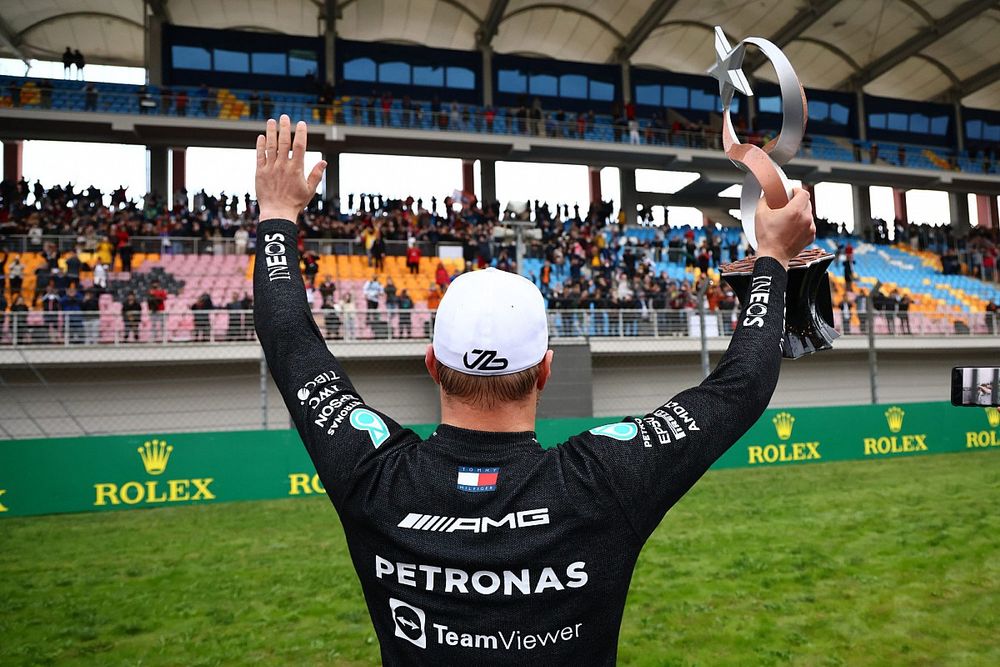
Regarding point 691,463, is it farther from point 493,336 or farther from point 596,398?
point 596,398

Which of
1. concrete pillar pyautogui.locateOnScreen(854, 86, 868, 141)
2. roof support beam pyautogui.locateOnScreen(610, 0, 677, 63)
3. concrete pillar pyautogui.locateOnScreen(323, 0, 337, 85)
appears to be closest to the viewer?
roof support beam pyautogui.locateOnScreen(610, 0, 677, 63)

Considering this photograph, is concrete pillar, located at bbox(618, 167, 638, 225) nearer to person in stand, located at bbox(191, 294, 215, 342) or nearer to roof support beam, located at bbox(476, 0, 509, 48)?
roof support beam, located at bbox(476, 0, 509, 48)

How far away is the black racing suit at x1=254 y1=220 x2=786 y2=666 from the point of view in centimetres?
158

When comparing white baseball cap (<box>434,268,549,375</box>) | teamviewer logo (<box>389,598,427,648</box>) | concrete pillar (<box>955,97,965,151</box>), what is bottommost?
teamviewer logo (<box>389,598,427,648</box>)

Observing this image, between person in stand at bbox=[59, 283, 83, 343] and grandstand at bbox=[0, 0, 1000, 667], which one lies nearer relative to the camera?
grandstand at bbox=[0, 0, 1000, 667]

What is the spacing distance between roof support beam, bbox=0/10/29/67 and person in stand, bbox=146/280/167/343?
16.8 meters

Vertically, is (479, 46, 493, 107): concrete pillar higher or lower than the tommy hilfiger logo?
higher

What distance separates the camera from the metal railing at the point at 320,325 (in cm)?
1745

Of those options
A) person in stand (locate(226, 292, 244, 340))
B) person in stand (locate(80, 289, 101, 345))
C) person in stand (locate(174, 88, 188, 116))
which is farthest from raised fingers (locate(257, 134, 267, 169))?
person in stand (locate(174, 88, 188, 116))

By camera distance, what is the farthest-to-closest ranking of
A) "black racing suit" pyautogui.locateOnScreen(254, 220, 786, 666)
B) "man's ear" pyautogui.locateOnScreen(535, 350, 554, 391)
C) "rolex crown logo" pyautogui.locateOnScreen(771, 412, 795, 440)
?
"rolex crown logo" pyautogui.locateOnScreen(771, 412, 795, 440) < "man's ear" pyautogui.locateOnScreen(535, 350, 554, 391) < "black racing suit" pyautogui.locateOnScreen(254, 220, 786, 666)

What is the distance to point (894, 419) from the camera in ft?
53.2

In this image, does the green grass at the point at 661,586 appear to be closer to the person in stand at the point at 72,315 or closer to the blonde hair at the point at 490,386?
the blonde hair at the point at 490,386

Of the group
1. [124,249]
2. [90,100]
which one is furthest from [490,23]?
[124,249]

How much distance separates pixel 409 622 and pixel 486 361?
0.58m
